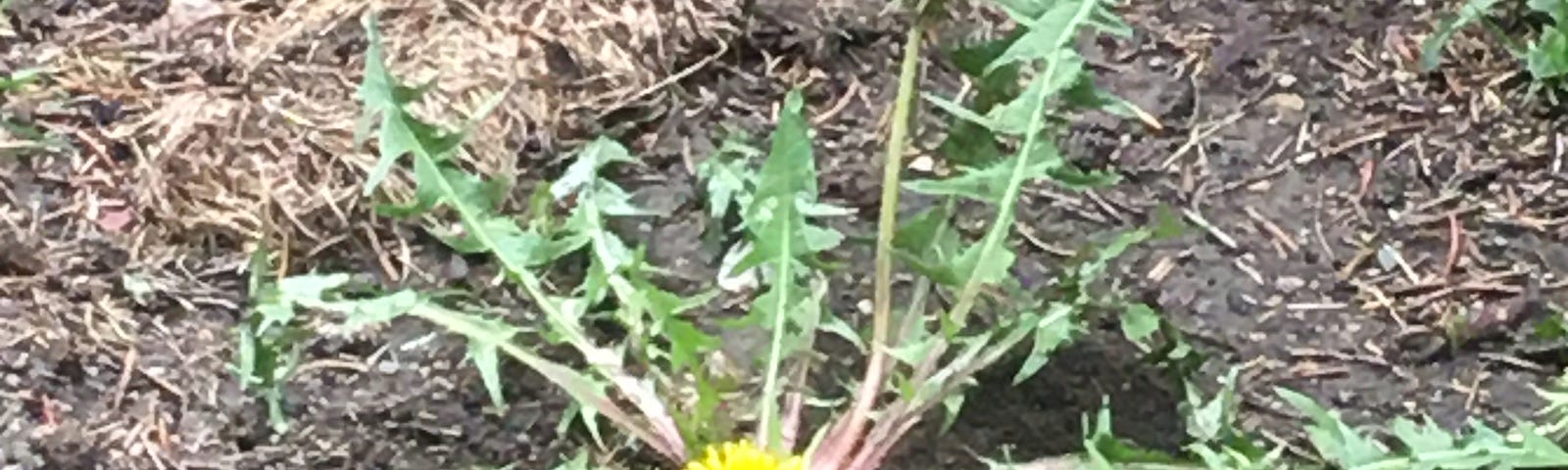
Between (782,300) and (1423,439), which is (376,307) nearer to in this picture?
(782,300)

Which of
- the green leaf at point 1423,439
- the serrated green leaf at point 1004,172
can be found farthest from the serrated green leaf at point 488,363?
the green leaf at point 1423,439

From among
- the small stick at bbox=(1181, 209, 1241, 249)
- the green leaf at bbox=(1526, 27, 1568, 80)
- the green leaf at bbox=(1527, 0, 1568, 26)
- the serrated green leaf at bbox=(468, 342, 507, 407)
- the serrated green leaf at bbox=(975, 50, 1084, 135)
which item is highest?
the serrated green leaf at bbox=(975, 50, 1084, 135)

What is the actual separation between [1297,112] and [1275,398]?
352 mm

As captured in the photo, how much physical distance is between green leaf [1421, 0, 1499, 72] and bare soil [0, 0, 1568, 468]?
14 millimetres

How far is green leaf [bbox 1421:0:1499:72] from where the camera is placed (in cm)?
203

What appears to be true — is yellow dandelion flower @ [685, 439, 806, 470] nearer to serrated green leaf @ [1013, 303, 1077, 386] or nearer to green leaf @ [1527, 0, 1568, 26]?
serrated green leaf @ [1013, 303, 1077, 386]

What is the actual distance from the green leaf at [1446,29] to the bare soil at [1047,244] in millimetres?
14

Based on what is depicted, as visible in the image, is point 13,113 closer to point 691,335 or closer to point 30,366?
point 30,366

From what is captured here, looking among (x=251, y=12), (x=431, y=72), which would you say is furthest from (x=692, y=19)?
(x=251, y=12)

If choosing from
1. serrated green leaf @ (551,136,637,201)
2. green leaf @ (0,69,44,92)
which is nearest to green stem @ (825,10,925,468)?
serrated green leaf @ (551,136,637,201)

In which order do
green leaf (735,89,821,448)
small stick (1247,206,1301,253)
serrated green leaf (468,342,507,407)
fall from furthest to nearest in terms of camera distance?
small stick (1247,206,1301,253) → serrated green leaf (468,342,507,407) → green leaf (735,89,821,448)

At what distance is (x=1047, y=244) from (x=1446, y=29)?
483mm

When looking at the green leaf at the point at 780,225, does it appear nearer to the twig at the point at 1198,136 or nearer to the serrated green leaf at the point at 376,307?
the serrated green leaf at the point at 376,307

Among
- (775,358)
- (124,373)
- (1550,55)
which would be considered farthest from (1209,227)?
(124,373)
